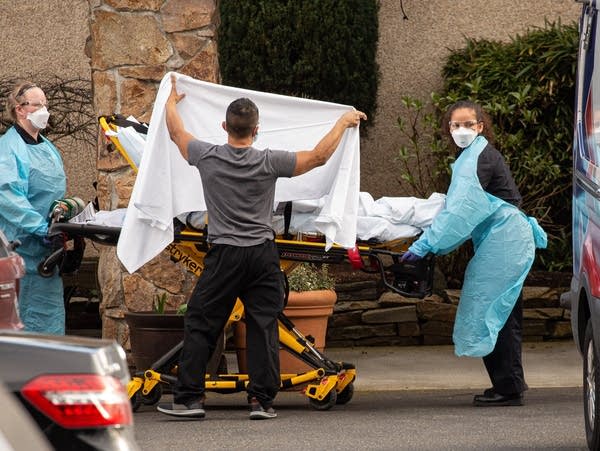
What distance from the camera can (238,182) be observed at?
748 cm

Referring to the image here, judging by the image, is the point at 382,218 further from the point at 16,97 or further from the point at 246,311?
the point at 16,97

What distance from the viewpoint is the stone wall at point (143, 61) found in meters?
9.36

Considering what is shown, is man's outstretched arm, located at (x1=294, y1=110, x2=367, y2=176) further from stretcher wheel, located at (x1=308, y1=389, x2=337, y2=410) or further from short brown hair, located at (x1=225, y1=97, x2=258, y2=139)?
stretcher wheel, located at (x1=308, y1=389, x2=337, y2=410)

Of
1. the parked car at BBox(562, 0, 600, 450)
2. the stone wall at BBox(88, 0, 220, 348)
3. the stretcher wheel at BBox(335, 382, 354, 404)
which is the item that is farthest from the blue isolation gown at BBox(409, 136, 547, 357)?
the stone wall at BBox(88, 0, 220, 348)

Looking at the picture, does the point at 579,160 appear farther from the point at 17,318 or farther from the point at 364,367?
the point at 364,367

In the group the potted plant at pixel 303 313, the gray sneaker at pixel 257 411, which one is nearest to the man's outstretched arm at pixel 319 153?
the gray sneaker at pixel 257 411

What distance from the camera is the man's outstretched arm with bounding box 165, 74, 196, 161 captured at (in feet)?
24.9

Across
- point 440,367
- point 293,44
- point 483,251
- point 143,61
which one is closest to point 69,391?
point 483,251

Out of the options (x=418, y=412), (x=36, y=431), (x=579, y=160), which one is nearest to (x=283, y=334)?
(x=418, y=412)

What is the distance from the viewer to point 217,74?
9516mm

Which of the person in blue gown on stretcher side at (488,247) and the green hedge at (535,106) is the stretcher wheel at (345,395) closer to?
the person in blue gown on stretcher side at (488,247)

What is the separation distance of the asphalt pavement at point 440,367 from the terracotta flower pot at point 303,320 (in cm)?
52

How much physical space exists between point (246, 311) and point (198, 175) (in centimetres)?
84

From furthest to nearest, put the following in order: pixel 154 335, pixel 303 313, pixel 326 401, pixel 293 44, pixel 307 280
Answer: pixel 293 44
pixel 307 280
pixel 303 313
pixel 154 335
pixel 326 401
